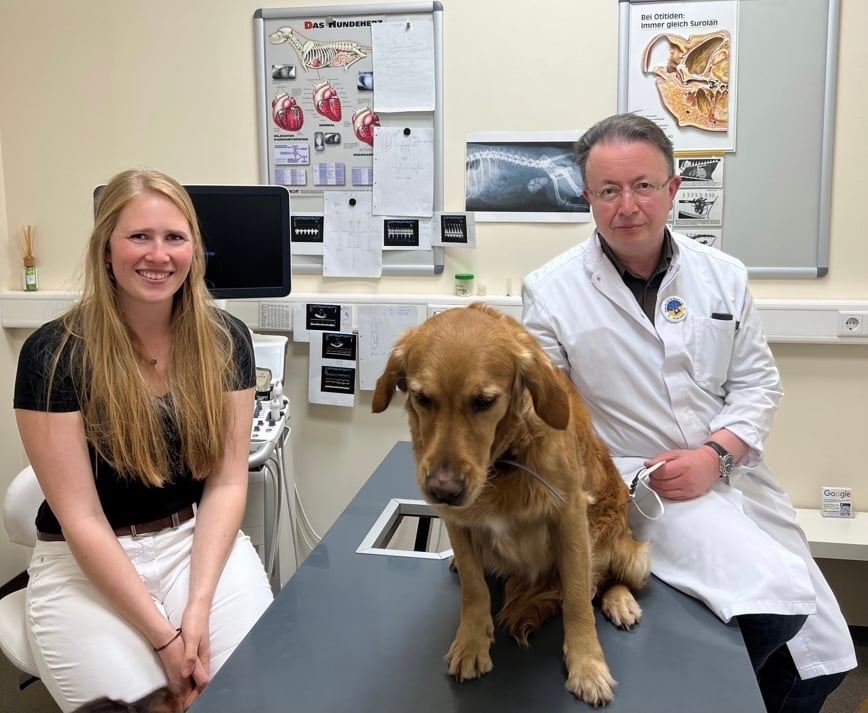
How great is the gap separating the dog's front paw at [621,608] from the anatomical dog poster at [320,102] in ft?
6.42

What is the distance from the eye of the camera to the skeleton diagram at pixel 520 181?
2656 millimetres

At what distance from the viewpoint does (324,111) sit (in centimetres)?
279

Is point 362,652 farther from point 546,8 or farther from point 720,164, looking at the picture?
point 546,8

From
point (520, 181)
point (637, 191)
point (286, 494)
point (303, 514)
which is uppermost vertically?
point (520, 181)

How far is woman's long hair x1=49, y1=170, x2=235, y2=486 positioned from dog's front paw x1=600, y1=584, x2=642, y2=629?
95 centimetres

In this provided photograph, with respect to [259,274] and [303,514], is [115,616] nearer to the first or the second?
[259,274]

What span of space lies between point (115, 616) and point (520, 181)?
1.94 meters

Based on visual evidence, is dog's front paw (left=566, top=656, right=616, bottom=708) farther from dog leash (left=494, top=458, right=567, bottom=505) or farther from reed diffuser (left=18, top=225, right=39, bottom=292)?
reed diffuser (left=18, top=225, right=39, bottom=292)

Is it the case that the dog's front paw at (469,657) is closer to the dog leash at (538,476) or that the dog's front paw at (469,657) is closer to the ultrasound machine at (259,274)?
the dog leash at (538,476)

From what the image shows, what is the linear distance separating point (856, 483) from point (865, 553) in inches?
13.7

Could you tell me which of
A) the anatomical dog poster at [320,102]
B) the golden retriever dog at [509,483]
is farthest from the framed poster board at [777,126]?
the golden retriever dog at [509,483]

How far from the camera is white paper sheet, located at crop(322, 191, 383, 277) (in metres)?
2.82

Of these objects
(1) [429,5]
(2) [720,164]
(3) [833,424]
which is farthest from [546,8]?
(3) [833,424]

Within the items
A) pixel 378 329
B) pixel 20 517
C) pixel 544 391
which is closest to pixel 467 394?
pixel 544 391
